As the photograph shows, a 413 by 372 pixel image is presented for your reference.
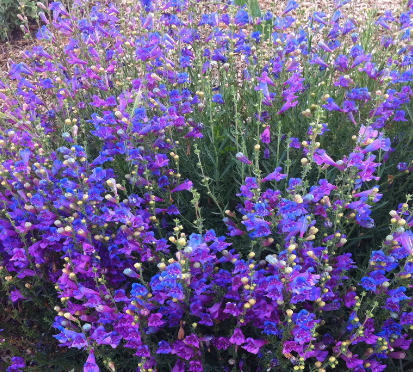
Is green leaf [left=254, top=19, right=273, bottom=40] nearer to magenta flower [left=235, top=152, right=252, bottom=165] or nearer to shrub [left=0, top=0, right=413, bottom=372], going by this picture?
shrub [left=0, top=0, right=413, bottom=372]

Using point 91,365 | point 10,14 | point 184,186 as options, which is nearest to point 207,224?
point 184,186

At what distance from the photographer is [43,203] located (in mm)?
2881

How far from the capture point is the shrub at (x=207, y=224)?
226cm

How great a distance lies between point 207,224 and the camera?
3.33 m

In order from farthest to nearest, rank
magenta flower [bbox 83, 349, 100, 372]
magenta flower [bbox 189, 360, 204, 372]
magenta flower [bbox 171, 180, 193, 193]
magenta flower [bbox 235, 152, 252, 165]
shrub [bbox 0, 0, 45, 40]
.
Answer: shrub [bbox 0, 0, 45, 40], magenta flower [bbox 171, 180, 193, 193], magenta flower [bbox 235, 152, 252, 165], magenta flower [bbox 189, 360, 204, 372], magenta flower [bbox 83, 349, 100, 372]

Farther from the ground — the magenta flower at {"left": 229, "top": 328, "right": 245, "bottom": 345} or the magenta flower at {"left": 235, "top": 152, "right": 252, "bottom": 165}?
the magenta flower at {"left": 235, "top": 152, "right": 252, "bottom": 165}

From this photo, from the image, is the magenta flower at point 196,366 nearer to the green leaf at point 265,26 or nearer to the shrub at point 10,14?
the green leaf at point 265,26

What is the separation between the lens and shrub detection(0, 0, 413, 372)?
2.26m

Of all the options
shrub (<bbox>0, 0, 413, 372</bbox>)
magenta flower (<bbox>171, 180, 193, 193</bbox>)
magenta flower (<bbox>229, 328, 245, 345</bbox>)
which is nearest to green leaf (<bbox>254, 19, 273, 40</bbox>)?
shrub (<bbox>0, 0, 413, 372</bbox>)

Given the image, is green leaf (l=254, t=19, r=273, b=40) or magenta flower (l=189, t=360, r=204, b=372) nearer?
magenta flower (l=189, t=360, r=204, b=372)

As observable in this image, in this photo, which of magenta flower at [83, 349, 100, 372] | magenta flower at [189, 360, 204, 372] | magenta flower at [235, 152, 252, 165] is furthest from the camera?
magenta flower at [235, 152, 252, 165]

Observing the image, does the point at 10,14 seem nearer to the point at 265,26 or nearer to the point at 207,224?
the point at 265,26

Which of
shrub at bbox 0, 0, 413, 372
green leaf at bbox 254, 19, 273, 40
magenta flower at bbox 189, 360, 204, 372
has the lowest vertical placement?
magenta flower at bbox 189, 360, 204, 372

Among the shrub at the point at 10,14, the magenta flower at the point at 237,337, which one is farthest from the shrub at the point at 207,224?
the shrub at the point at 10,14
